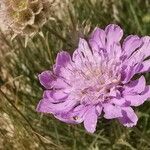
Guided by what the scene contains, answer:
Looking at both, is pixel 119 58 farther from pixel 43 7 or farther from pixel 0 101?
pixel 0 101

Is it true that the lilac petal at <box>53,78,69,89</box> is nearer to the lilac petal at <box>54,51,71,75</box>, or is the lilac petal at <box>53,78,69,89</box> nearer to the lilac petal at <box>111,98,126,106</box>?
the lilac petal at <box>54,51,71,75</box>

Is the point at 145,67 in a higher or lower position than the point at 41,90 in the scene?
higher

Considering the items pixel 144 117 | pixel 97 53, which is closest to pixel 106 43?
pixel 97 53

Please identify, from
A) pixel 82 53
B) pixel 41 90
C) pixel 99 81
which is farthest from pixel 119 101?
pixel 41 90

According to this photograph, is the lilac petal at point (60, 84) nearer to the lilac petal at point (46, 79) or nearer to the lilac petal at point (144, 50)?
the lilac petal at point (46, 79)

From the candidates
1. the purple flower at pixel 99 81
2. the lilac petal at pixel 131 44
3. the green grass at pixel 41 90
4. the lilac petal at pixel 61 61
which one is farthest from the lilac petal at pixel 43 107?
the green grass at pixel 41 90

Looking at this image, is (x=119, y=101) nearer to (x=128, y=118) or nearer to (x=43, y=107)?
(x=128, y=118)
